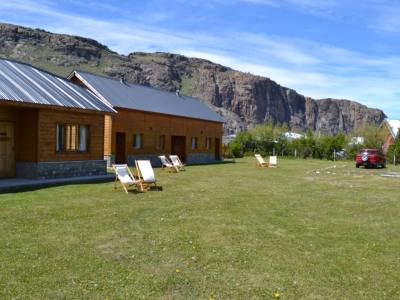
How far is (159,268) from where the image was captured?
20.2 feet

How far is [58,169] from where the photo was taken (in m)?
17.0

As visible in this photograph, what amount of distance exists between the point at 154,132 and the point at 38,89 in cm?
1268

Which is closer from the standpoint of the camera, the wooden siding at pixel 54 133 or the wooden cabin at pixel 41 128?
the wooden cabin at pixel 41 128

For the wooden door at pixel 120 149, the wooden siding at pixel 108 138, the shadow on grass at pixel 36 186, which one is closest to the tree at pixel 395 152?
the wooden door at pixel 120 149

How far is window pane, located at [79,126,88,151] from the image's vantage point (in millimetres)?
18594

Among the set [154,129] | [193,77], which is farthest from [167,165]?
[193,77]

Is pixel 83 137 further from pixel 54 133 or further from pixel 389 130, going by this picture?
pixel 389 130

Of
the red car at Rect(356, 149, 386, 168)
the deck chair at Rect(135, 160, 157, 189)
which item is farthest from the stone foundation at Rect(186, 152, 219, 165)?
the deck chair at Rect(135, 160, 157, 189)

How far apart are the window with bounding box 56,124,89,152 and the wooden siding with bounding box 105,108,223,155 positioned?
5.90 metres

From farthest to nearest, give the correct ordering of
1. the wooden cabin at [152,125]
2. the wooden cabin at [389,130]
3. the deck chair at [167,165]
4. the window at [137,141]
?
the wooden cabin at [389,130], the window at [137,141], the wooden cabin at [152,125], the deck chair at [167,165]

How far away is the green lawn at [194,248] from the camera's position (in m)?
5.43

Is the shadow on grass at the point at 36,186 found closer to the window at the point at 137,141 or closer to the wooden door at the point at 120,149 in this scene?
the wooden door at the point at 120,149

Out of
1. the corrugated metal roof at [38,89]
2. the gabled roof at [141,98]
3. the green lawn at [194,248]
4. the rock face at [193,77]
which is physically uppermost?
the rock face at [193,77]

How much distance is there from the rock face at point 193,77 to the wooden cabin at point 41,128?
81.9 meters
